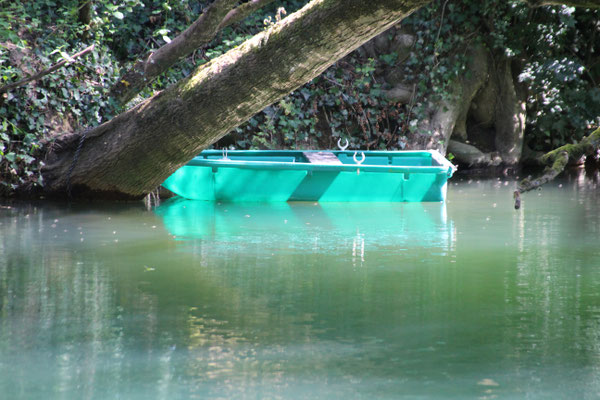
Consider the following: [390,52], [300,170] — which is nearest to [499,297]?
[300,170]

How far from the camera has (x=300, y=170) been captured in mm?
8891

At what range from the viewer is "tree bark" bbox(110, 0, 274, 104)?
28.8 feet

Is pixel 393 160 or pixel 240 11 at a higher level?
pixel 240 11

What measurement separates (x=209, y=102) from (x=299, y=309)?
160 inches

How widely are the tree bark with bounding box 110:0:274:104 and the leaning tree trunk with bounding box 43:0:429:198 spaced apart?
1.19 metres

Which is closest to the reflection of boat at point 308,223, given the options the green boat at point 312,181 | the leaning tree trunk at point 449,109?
the green boat at point 312,181

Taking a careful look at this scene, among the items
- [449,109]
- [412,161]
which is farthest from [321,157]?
[449,109]

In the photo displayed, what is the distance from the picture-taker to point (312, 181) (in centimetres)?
898

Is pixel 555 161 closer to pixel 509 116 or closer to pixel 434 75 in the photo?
pixel 434 75

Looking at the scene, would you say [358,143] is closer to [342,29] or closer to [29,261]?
[342,29]

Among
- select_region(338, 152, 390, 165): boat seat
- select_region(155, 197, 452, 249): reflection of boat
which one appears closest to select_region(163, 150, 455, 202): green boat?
select_region(155, 197, 452, 249): reflection of boat

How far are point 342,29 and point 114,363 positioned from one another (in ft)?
14.0

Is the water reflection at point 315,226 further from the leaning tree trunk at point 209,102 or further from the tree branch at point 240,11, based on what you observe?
the tree branch at point 240,11

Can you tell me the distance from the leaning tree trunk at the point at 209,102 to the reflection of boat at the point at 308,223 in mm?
673
